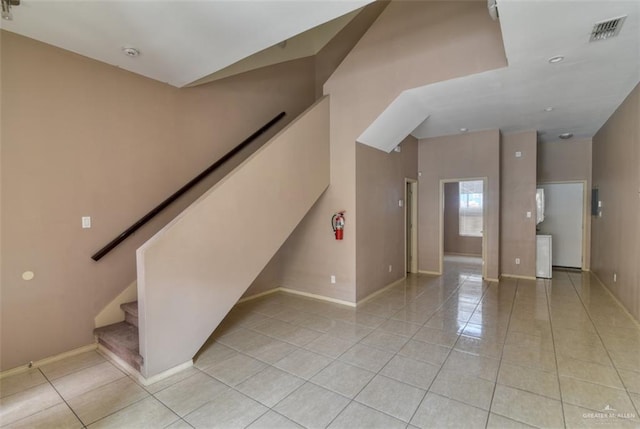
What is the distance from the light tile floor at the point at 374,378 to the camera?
2.18m

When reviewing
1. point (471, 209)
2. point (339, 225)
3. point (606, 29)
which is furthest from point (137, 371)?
point (471, 209)

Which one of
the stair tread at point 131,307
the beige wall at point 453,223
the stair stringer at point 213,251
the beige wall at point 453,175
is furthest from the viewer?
the beige wall at point 453,223

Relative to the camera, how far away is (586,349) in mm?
3129

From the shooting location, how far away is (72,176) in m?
3.12

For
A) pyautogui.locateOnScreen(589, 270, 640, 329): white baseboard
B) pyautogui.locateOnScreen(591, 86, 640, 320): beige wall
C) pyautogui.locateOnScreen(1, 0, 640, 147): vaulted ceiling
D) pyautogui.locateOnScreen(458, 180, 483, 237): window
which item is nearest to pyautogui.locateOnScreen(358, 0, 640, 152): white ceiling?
pyautogui.locateOnScreen(1, 0, 640, 147): vaulted ceiling

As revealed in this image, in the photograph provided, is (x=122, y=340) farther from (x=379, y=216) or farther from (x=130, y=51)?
Answer: (x=379, y=216)

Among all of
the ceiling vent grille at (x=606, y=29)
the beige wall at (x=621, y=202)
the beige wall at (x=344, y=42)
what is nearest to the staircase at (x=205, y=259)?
the beige wall at (x=344, y=42)

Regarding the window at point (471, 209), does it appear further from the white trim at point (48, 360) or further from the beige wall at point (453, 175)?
the white trim at point (48, 360)

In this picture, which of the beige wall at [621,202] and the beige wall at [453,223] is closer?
the beige wall at [621,202]

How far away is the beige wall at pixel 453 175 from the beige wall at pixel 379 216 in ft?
2.26

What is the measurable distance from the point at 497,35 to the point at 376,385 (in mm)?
3750

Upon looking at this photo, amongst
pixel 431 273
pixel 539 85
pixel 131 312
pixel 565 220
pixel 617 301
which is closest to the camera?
pixel 131 312

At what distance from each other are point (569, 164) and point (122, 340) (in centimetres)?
882

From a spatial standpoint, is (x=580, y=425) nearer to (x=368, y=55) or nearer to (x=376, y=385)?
(x=376, y=385)
